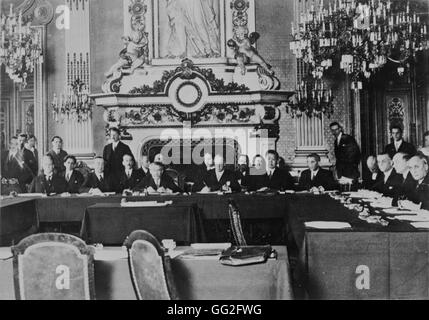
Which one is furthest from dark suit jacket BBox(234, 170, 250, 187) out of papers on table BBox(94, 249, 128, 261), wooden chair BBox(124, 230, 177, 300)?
wooden chair BBox(124, 230, 177, 300)

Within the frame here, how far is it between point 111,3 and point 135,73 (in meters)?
1.26

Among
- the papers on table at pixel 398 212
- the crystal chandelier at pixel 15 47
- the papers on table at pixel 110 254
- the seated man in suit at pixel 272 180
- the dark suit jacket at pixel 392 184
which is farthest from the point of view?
the crystal chandelier at pixel 15 47

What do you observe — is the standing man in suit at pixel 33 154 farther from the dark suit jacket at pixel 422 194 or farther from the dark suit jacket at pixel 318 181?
the dark suit jacket at pixel 422 194

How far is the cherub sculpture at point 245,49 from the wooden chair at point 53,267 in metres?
6.37

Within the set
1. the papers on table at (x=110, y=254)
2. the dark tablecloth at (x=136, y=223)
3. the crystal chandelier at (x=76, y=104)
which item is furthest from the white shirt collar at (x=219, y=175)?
the papers on table at (x=110, y=254)

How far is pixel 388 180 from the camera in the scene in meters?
5.49

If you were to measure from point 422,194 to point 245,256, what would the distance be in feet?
7.01

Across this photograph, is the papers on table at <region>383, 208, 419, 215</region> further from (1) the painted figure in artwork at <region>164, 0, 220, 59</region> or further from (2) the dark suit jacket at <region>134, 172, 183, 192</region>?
(1) the painted figure in artwork at <region>164, 0, 220, 59</region>

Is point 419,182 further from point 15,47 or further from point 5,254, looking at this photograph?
point 15,47

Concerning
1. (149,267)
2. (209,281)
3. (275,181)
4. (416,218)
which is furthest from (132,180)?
(149,267)

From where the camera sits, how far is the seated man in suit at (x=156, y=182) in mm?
6246

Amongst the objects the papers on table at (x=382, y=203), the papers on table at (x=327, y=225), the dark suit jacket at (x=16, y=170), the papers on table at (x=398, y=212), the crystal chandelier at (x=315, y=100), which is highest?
the crystal chandelier at (x=315, y=100)

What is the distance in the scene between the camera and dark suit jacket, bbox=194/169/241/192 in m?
6.42
